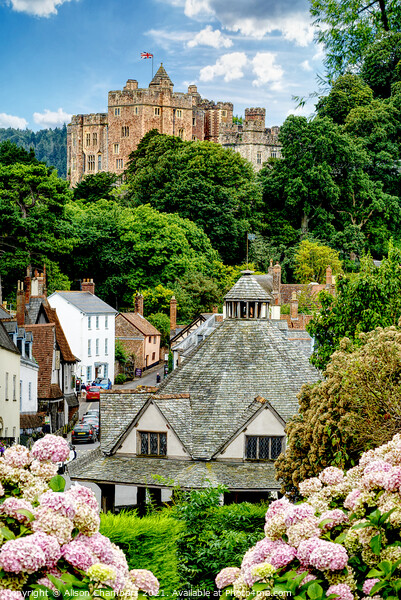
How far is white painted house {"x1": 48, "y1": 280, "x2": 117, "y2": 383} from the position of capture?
7388 centimetres

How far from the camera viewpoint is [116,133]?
149500 millimetres

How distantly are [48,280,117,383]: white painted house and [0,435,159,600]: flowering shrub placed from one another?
6568cm

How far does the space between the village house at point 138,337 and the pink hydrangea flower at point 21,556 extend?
75723 millimetres

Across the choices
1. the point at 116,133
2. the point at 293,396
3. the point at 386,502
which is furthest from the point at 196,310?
the point at 386,502

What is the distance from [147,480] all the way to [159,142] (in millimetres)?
90099

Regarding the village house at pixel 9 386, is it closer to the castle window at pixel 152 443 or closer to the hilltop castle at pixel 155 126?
the castle window at pixel 152 443

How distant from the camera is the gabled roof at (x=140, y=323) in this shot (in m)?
84.1

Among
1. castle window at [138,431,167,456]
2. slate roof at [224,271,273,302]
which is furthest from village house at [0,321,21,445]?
slate roof at [224,271,273,302]

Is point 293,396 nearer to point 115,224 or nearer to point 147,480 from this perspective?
point 147,480

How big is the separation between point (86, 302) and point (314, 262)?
2758 cm

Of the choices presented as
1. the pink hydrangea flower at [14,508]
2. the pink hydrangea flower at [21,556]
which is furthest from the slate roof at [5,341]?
the pink hydrangea flower at [21,556]

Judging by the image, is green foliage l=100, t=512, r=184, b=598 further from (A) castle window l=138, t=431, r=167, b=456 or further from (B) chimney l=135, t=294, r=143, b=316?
(B) chimney l=135, t=294, r=143, b=316

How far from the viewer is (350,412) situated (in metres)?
20.0

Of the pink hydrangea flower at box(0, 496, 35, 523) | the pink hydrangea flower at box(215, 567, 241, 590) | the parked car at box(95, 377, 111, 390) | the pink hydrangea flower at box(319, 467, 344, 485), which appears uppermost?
the pink hydrangea flower at box(0, 496, 35, 523)
